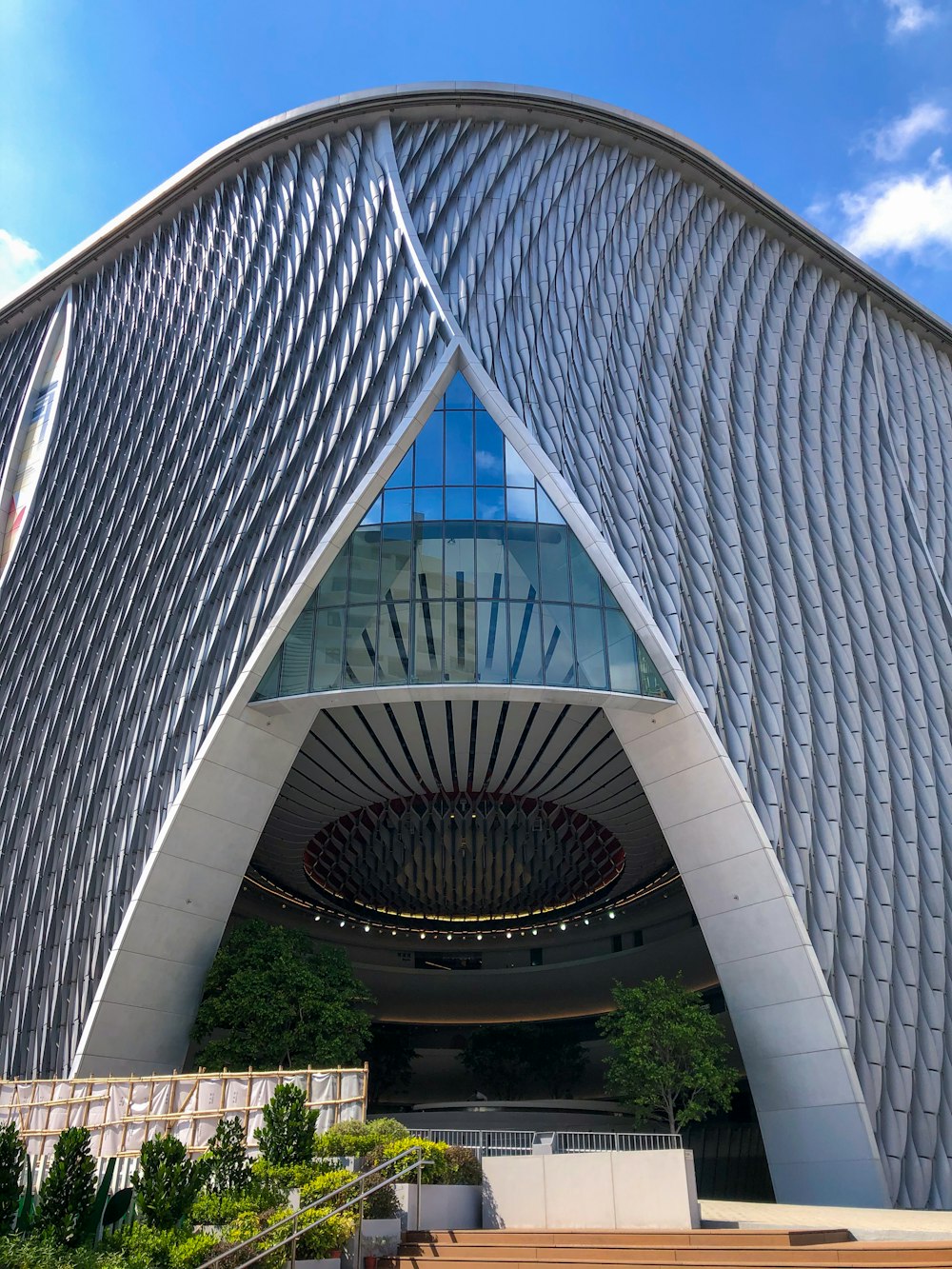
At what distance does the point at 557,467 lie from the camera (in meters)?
26.9

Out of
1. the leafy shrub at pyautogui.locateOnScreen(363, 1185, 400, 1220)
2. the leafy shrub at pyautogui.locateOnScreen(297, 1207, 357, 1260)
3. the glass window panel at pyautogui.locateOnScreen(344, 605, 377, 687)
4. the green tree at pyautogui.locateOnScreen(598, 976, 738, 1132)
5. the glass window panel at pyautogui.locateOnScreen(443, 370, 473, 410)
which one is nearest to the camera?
the leafy shrub at pyautogui.locateOnScreen(297, 1207, 357, 1260)

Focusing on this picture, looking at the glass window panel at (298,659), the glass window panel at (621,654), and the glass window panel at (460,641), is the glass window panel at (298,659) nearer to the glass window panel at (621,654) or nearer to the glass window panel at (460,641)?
the glass window panel at (460,641)

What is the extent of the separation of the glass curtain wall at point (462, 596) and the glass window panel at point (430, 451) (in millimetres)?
34

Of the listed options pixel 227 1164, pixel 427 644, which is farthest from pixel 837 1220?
pixel 427 644

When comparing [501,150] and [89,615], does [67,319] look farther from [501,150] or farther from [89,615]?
[501,150]

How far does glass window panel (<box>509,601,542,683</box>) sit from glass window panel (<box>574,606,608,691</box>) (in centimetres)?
103

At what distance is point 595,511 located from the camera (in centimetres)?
2652

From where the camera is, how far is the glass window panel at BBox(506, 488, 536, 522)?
26672mm

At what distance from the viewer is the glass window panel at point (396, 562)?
26.0 metres

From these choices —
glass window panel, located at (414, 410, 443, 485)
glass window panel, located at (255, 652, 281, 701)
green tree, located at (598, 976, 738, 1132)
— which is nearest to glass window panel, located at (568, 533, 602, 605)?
glass window panel, located at (414, 410, 443, 485)

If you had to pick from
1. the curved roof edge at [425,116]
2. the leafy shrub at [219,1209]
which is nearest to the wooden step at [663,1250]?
the leafy shrub at [219,1209]

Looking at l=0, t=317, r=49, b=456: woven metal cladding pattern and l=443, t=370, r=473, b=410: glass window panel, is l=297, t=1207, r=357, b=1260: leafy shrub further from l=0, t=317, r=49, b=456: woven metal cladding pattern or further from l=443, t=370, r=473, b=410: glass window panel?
l=0, t=317, r=49, b=456: woven metal cladding pattern

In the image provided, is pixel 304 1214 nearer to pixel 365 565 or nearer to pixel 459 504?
pixel 365 565

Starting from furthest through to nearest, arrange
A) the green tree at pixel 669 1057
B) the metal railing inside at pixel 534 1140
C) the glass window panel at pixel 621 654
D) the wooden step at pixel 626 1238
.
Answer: the glass window panel at pixel 621 654 → the green tree at pixel 669 1057 → the metal railing inside at pixel 534 1140 → the wooden step at pixel 626 1238
